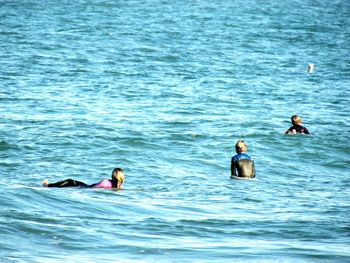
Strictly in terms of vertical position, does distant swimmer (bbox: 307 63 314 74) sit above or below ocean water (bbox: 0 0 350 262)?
above

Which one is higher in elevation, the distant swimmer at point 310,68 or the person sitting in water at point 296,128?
the distant swimmer at point 310,68

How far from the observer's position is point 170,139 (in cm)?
2242

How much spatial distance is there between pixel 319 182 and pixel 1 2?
43334 millimetres

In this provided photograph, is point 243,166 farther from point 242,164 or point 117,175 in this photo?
point 117,175

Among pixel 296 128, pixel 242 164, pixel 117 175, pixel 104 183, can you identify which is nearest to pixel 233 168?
pixel 242 164

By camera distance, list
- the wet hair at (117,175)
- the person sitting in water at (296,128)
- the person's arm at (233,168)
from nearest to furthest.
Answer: the wet hair at (117,175) → the person's arm at (233,168) → the person sitting in water at (296,128)

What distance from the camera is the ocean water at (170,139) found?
1102cm

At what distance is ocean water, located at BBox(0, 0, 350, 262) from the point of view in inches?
434

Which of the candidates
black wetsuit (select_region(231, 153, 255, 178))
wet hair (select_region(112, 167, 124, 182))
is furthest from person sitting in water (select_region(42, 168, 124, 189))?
black wetsuit (select_region(231, 153, 255, 178))

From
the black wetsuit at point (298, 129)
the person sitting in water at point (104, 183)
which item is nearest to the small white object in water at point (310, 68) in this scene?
the black wetsuit at point (298, 129)

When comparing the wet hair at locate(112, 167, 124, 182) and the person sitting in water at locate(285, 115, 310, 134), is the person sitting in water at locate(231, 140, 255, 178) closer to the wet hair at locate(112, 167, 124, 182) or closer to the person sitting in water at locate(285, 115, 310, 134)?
the wet hair at locate(112, 167, 124, 182)

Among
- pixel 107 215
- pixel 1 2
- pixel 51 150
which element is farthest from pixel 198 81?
pixel 1 2

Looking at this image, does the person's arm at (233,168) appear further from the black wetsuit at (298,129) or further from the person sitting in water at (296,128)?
the black wetsuit at (298,129)

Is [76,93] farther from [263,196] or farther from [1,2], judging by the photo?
[1,2]
